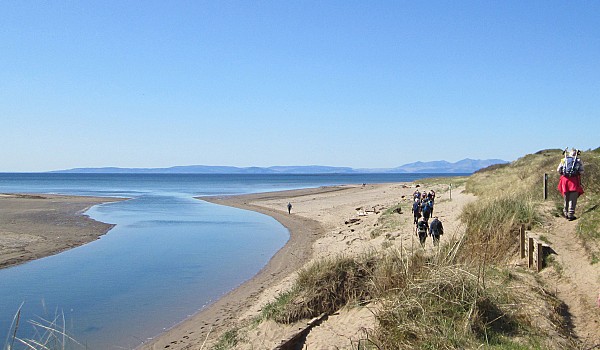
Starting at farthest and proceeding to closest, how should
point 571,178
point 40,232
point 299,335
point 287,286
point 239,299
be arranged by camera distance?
point 40,232 < point 239,299 < point 287,286 < point 571,178 < point 299,335

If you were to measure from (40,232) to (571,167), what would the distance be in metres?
26.0

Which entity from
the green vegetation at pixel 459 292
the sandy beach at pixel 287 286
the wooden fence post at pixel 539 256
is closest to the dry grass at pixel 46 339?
the sandy beach at pixel 287 286

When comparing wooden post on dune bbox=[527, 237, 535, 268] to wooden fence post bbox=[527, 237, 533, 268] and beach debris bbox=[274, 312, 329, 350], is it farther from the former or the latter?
beach debris bbox=[274, 312, 329, 350]

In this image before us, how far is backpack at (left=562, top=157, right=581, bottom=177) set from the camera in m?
10.6

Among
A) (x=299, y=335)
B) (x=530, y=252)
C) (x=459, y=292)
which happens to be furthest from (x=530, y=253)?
(x=299, y=335)

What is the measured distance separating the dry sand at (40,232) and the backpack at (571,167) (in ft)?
60.7

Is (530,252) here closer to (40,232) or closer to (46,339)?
(46,339)

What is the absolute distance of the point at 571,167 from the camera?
10.7 metres

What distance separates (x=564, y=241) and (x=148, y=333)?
29.9 feet

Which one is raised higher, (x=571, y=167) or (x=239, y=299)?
(x=571, y=167)

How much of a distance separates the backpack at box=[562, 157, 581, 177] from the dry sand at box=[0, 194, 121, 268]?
18.5 meters

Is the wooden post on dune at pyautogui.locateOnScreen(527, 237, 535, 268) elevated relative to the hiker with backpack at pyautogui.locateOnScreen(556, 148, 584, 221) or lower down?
lower down

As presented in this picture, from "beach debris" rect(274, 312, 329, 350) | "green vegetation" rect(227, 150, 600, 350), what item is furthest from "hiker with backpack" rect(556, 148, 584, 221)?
"beach debris" rect(274, 312, 329, 350)

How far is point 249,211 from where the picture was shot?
42.9m
